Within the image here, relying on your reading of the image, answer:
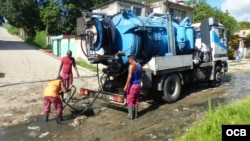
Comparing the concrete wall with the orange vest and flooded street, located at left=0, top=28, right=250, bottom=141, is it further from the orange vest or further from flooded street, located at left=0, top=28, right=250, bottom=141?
the orange vest

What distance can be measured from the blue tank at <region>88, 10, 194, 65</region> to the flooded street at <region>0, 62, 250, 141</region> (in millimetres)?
1574

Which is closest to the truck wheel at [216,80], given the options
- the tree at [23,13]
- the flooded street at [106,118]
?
the flooded street at [106,118]

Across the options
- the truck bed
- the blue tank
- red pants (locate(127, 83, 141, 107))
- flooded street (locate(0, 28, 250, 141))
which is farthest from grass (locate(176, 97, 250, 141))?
the blue tank

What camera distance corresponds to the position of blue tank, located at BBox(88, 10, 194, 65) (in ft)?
26.1

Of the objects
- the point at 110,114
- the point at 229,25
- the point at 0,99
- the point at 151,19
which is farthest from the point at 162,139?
the point at 229,25

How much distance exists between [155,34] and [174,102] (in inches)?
88.8

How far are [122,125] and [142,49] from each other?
8.76 feet

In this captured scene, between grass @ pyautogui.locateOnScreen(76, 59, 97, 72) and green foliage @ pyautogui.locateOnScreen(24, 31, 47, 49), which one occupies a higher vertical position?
→ green foliage @ pyautogui.locateOnScreen(24, 31, 47, 49)

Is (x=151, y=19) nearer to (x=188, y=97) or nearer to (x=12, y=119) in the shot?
(x=188, y=97)

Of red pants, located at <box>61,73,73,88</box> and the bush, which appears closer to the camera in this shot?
red pants, located at <box>61,73,73,88</box>

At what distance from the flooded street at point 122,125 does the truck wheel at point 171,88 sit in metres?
0.20

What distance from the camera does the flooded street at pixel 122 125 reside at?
20.3ft

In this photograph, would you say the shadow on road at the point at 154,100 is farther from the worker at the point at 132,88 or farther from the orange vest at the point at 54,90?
the orange vest at the point at 54,90

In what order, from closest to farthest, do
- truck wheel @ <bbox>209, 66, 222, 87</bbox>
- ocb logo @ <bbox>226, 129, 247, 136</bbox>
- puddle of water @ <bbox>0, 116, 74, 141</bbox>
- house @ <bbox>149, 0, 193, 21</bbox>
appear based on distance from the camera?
ocb logo @ <bbox>226, 129, 247, 136</bbox> < puddle of water @ <bbox>0, 116, 74, 141</bbox> < truck wheel @ <bbox>209, 66, 222, 87</bbox> < house @ <bbox>149, 0, 193, 21</bbox>
